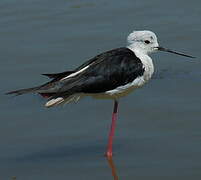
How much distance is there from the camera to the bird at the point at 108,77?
20.3 feet

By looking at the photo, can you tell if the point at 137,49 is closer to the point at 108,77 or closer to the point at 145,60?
the point at 145,60

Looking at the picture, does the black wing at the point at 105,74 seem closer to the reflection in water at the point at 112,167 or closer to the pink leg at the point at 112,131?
the pink leg at the point at 112,131

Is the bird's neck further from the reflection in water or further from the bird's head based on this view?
the reflection in water

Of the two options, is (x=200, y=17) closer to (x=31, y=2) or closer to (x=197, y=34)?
(x=197, y=34)

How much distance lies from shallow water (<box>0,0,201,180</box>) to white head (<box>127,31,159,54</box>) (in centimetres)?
65

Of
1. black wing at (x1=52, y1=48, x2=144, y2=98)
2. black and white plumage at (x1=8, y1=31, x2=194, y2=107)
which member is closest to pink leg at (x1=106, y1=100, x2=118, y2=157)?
black and white plumage at (x1=8, y1=31, x2=194, y2=107)

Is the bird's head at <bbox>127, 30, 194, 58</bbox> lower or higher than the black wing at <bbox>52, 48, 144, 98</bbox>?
higher

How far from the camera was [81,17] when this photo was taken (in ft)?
31.0

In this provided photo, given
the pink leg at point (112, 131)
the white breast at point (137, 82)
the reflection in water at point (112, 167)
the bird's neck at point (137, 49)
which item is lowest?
the reflection in water at point (112, 167)

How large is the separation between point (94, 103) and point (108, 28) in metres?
1.92

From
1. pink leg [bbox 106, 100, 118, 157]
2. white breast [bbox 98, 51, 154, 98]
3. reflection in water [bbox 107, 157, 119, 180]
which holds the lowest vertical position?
reflection in water [bbox 107, 157, 119, 180]

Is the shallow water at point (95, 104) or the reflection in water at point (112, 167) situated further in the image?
the shallow water at point (95, 104)

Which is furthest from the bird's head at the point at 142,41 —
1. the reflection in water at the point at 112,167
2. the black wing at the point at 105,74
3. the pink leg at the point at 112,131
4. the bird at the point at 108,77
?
the reflection in water at the point at 112,167

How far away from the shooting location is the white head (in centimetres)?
655
